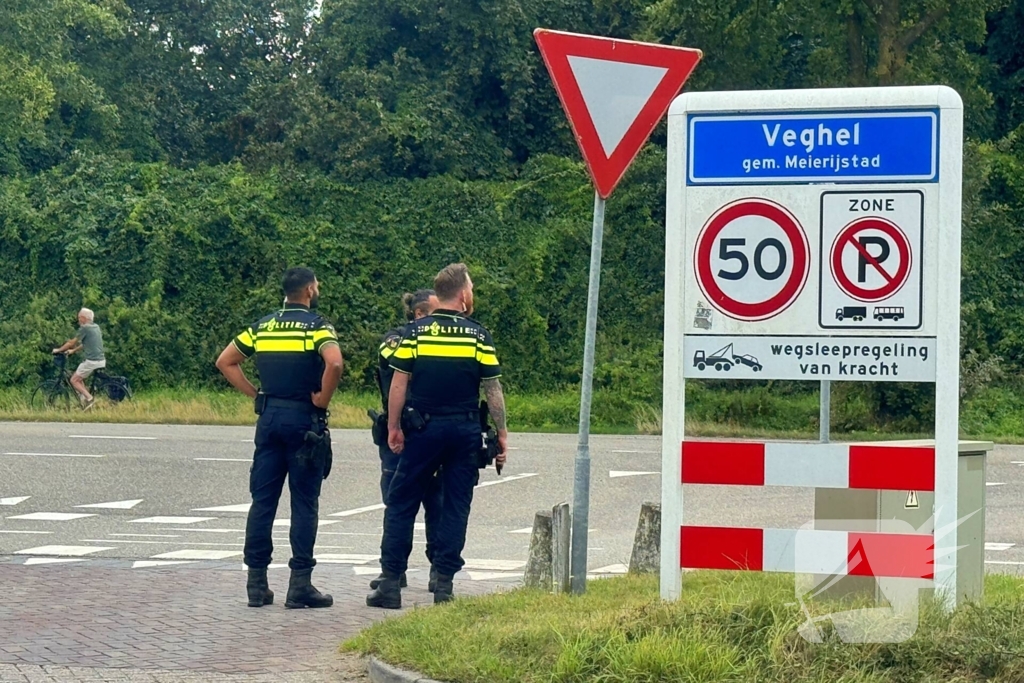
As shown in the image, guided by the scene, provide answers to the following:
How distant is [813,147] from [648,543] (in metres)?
3.18

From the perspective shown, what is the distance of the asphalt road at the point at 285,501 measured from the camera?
11.2 m

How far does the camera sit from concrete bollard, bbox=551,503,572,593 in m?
7.92

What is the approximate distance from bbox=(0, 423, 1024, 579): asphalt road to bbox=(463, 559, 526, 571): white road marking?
1 cm

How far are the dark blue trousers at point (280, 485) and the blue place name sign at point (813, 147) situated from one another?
2.89 metres

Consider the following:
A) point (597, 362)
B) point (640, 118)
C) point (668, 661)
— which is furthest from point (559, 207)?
point (668, 661)

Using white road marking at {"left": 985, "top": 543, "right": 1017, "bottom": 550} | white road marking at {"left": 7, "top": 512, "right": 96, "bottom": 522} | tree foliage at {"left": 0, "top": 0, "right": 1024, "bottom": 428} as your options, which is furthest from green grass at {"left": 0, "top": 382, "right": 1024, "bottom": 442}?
white road marking at {"left": 985, "top": 543, "right": 1017, "bottom": 550}

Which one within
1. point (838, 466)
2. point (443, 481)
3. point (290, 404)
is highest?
point (290, 404)

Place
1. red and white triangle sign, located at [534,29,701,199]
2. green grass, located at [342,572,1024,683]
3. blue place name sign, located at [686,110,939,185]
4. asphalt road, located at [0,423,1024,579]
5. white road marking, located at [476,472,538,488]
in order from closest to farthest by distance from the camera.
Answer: green grass, located at [342,572,1024,683]
blue place name sign, located at [686,110,939,185]
red and white triangle sign, located at [534,29,701,199]
asphalt road, located at [0,423,1024,579]
white road marking, located at [476,472,538,488]

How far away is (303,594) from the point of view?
8.55 m

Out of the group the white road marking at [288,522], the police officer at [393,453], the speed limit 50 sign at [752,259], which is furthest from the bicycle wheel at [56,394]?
the speed limit 50 sign at [752,259]

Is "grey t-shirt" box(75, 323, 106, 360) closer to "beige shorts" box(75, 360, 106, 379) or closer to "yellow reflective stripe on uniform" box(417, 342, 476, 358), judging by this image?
"beige shorts" box(75, 360, 106, 379)

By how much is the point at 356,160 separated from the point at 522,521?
18.3m

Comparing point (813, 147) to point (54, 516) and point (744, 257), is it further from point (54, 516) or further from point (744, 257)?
point (54, 516)

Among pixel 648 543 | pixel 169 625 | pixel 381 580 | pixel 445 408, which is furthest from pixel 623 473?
pixel 169 625
